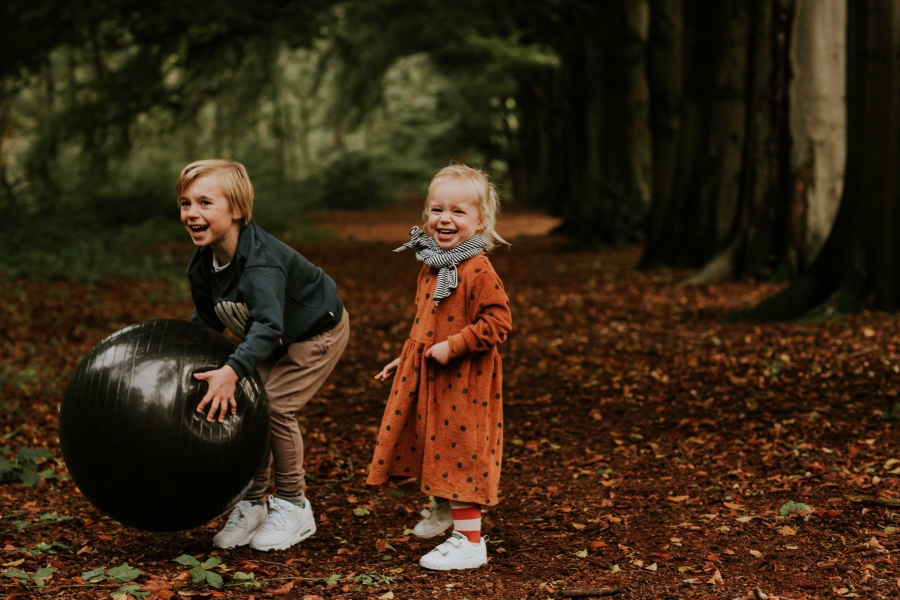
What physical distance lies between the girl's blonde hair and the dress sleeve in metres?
0.18

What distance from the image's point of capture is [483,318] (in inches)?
151

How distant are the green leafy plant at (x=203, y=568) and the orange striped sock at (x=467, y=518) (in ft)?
3.15

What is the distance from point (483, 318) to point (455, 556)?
98cm

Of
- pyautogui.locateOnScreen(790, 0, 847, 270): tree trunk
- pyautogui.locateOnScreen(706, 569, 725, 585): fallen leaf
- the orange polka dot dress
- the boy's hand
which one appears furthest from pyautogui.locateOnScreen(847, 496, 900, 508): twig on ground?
pyautogui.locateOnScreen(790, 0, 847, 270): tree trunk

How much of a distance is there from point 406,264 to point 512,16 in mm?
12336

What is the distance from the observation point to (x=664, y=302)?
11781mm

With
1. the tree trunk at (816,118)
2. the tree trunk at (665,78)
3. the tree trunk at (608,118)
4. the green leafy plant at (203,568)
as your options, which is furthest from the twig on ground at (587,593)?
the tree trunk at (608,118)

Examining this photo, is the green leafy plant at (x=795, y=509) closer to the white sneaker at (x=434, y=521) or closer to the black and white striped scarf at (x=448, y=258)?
the white sneaker at (x=434, y=521)

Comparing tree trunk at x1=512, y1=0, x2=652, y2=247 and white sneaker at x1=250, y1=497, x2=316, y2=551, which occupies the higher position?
tree trunk at x1=512, y1=0, x2=652, y2=247

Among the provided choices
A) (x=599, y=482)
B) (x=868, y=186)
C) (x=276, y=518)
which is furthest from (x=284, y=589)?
(x=868, y=186)

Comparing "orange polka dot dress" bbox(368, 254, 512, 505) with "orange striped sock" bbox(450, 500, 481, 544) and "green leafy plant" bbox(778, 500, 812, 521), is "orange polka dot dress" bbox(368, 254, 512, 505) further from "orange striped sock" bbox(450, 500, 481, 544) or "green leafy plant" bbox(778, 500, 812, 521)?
"green leafy plant" bbox(778, 500, 812, 521)

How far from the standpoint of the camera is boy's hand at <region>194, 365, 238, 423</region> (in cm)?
375

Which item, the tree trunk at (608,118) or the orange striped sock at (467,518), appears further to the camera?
the tree trunk at (608,118)

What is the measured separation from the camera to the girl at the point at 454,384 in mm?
3898
